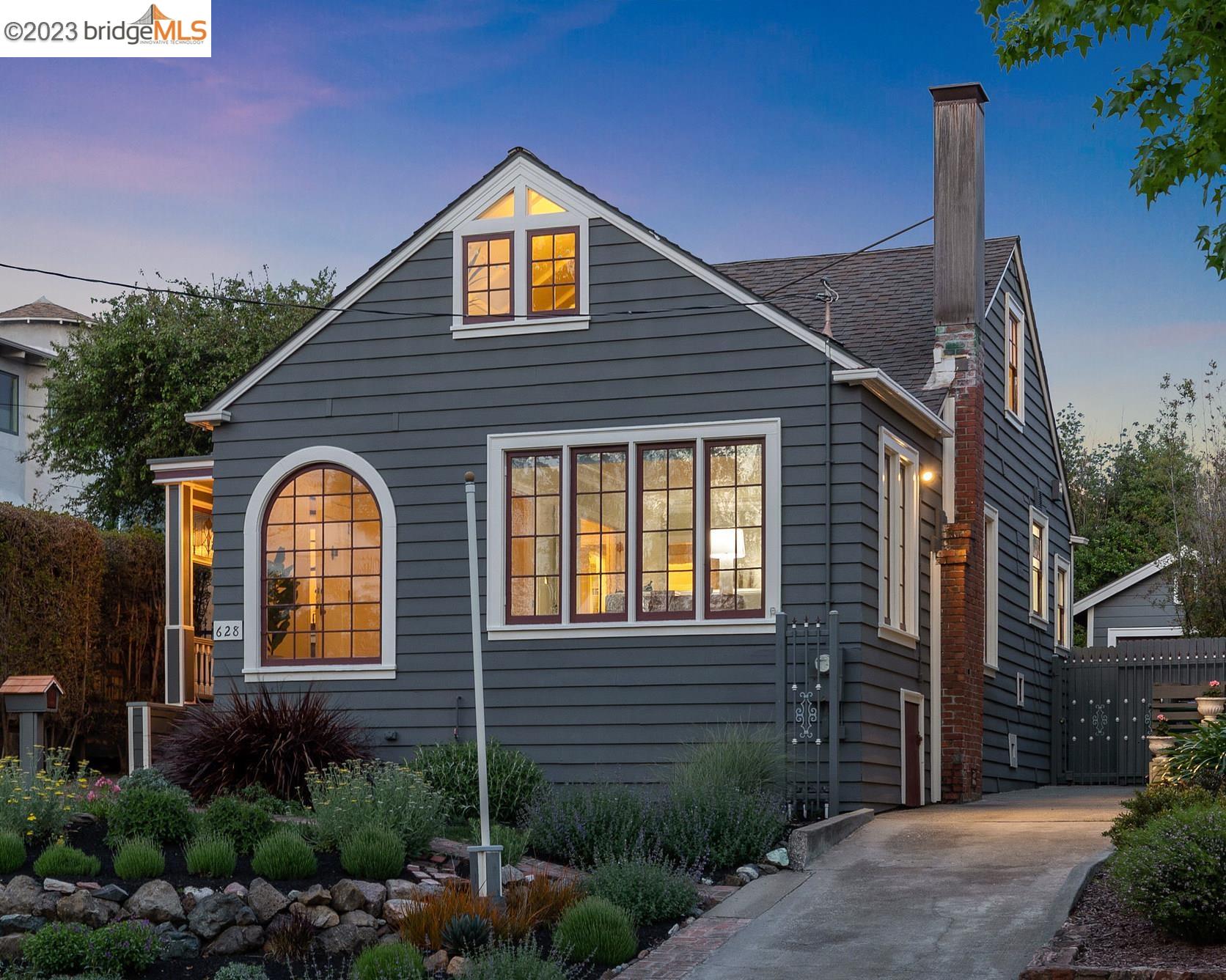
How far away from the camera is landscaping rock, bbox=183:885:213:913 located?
9680mm

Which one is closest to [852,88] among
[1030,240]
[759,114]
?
[759,114]

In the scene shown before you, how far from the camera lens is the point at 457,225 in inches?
595

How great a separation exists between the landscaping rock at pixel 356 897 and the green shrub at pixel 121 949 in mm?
1203

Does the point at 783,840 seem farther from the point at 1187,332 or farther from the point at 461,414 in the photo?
the point at 1187,332

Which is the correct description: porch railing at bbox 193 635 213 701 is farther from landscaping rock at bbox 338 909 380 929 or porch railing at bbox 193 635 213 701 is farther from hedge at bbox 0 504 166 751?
landscaping rock at bbox 338 909 380 929

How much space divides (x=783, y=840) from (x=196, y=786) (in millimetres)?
4812

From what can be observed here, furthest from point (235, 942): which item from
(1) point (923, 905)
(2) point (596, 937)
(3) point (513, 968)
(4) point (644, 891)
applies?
(1) point (923, 905)

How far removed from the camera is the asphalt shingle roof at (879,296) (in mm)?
16953

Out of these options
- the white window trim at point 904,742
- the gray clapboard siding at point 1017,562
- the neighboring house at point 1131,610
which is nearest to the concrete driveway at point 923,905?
the white window trim at point 904,742

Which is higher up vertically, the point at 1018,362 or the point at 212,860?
the point at 1018,362

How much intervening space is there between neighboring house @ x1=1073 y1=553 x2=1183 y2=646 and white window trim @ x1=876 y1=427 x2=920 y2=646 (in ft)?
54.9

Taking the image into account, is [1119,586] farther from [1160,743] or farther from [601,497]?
[601,497]

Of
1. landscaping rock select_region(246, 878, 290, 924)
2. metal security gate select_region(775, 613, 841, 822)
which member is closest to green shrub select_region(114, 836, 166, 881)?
landscaping rock select_region(246, 878, 290, 924)

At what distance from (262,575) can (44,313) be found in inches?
1080
